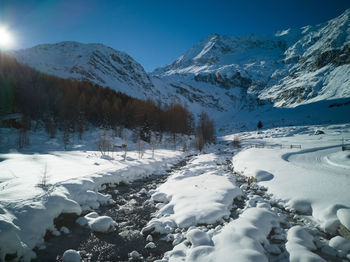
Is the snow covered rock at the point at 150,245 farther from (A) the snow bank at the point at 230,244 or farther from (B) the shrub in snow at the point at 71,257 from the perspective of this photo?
(B) the shrub in snow at the point at 71,257

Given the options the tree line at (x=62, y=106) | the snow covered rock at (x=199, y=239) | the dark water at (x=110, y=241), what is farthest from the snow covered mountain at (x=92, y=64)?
the snow covered rock at (x=199, y=239)

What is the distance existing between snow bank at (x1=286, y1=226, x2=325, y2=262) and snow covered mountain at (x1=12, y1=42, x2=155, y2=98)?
12687cm

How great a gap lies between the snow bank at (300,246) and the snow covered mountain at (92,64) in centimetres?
12687

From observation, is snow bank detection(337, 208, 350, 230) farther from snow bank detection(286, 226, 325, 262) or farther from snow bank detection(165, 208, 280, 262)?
snow bank detection(165, 208, 280, 262)

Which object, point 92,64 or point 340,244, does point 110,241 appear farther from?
point 92,64

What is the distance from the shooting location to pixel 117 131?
49.2m

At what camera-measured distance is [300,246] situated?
20.2 feet

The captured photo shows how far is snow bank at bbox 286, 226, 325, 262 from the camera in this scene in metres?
5.38

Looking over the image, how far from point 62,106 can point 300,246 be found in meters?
50.6

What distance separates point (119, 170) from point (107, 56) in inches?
7280

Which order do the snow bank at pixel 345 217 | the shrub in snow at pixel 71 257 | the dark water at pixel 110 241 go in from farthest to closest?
the snow bank at pixel 345 217 → the dark water at pixel 110 241 → the shrub in snow at pixel 71 257

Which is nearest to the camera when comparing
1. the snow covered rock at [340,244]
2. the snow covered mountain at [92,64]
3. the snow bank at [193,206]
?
the snow covered rock at [340,244]

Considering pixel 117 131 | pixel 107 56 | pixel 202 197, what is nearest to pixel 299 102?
pixel 117 131

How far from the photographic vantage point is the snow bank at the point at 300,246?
5.38 meters
